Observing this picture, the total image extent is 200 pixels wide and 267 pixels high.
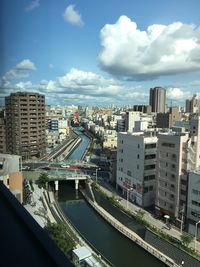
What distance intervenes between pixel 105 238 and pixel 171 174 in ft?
4.35

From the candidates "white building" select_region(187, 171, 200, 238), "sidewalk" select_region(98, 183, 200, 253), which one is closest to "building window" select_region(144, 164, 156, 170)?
"sidewalk" select_region(98, 183, 200, 253)

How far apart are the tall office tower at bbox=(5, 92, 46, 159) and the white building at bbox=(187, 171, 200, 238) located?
223 inches

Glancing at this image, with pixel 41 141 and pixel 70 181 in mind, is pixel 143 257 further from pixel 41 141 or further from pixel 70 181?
pixel 41 141

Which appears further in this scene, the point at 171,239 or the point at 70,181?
the point at 70,181

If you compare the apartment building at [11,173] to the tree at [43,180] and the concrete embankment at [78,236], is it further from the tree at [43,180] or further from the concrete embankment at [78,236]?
the tree at [43,180]

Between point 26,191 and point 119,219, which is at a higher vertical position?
point 26,191

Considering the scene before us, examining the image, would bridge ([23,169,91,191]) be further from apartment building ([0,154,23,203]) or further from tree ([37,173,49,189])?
apartment building ([0,154,23,203])

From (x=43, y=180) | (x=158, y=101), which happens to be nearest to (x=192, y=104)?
(x=158, y=101)

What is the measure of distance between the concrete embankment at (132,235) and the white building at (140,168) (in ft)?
2.01

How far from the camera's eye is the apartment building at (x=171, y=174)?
13.4 feet

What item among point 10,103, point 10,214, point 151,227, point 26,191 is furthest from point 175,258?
point 10,103

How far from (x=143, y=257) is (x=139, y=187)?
5.01 ft

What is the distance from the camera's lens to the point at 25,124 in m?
8.70

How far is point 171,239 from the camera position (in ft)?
11.7
